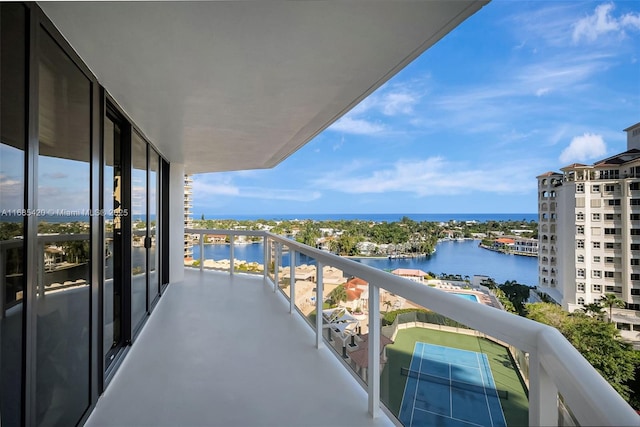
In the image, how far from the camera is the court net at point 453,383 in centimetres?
130

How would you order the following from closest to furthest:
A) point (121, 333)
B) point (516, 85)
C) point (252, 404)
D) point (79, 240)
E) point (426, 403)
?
point (426, 403) → point (79, 240) → point (252, 404) → point (121, 333) → point (516, 85)

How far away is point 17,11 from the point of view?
4.99 ft

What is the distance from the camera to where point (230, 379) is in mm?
2891

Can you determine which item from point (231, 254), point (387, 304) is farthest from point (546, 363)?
point (231, 254)

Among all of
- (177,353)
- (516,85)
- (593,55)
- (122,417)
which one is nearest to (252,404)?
(122,417)

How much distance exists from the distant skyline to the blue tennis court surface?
179cm

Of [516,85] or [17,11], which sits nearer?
[17,11]

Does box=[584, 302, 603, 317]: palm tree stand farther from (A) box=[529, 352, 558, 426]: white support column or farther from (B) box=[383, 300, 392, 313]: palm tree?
(A) box=[529, 352, 558, 426]: white support column

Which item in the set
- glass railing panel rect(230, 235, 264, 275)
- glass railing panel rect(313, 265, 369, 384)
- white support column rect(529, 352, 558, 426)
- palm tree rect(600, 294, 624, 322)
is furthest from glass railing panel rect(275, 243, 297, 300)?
white support column rect(529, 352, 558, 426)

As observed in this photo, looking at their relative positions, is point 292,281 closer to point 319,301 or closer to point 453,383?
point 319,301

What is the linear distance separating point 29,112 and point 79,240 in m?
0.95

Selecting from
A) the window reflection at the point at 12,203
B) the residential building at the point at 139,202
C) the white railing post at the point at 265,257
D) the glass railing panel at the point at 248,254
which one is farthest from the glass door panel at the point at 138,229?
the glass railing panel at the point at 248,254

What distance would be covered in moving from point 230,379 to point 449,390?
2.00m

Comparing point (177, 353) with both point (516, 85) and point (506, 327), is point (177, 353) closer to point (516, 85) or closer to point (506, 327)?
point (506, 327)
